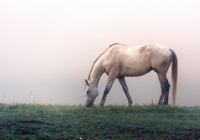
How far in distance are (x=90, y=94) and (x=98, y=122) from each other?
627 mm

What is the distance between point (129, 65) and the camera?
4.42 meters

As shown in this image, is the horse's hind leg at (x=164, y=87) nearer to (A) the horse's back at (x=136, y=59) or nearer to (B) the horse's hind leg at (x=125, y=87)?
(A) the horse's back at (x=136, y=59)

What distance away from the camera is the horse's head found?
3.95m

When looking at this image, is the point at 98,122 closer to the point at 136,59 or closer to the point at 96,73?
the point at 96,73

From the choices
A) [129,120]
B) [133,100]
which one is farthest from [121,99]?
[129,120]

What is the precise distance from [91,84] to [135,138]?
1.13m

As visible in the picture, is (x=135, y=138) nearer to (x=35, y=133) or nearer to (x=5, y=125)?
(x=35, y=133)

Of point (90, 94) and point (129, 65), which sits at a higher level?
point (129, 65)

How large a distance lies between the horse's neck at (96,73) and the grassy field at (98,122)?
399 mm

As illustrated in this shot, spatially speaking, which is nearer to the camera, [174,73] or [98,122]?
[98,122]

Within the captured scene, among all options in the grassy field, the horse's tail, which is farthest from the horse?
the grassy field

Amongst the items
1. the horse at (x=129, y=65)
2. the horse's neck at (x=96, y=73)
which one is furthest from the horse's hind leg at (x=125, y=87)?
the horse's neck at (x=96, y=73)

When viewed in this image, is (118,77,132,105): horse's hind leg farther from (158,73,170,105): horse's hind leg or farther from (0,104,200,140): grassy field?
(158,73,170,105): horse's hind leg

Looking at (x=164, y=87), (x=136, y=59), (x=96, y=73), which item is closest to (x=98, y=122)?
(x=96, y=73)
